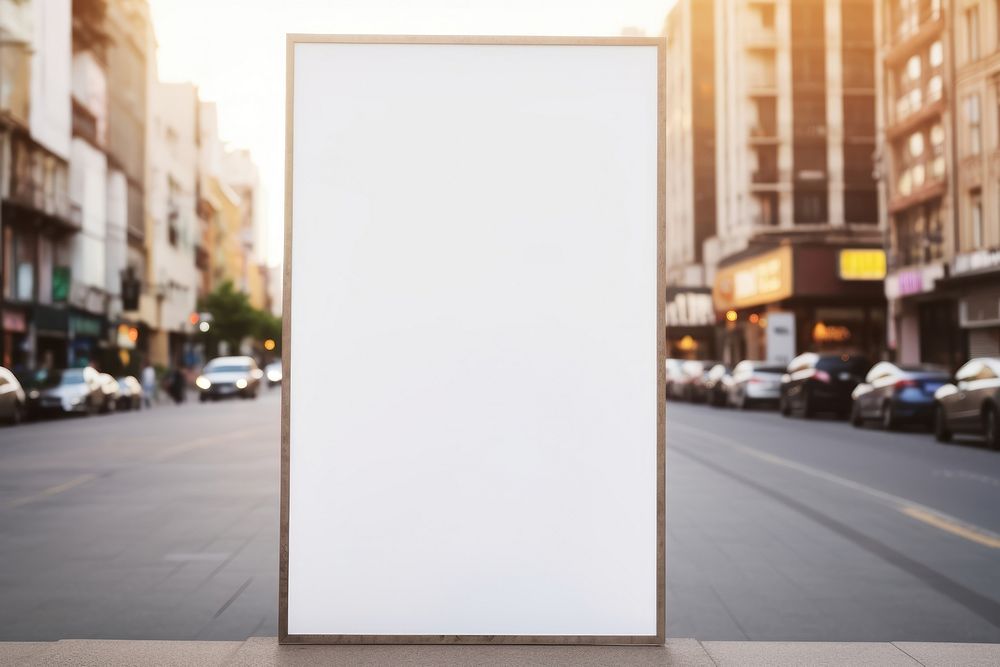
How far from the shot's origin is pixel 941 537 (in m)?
8.95

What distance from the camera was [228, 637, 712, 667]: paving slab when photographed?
165 inches

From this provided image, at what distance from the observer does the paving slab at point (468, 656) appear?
4191 millimetres

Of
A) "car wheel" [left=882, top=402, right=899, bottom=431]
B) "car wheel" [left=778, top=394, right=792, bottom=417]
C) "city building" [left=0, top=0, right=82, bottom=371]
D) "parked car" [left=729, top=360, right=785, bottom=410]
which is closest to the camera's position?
"car wheel" [left=882, top=402, right=899, bottom=431]

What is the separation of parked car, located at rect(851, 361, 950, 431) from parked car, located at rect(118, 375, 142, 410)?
24.4 meters

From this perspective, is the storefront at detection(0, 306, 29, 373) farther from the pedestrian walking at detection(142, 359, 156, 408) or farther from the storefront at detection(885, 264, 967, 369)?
the storefront at detection(885, 264, 967, 369)

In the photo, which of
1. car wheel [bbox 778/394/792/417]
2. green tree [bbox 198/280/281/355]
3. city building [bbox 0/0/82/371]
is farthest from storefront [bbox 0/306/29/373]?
green tree [bbox 198/280/281/355]

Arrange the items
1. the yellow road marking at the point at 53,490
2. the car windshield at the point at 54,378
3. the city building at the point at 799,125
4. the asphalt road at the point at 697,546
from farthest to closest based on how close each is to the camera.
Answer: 1. the city building at the point at 799,125
2. the car windshield at the point at 54,378
3. the yellow road marking at the point at 53,490
4. the asphalt road at the point at 697,546

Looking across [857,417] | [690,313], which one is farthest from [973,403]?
[690,313]

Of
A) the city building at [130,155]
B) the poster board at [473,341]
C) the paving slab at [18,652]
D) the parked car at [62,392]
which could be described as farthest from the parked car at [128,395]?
the poster board at [473,341]

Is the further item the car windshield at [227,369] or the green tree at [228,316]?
the green tree at [228,316]

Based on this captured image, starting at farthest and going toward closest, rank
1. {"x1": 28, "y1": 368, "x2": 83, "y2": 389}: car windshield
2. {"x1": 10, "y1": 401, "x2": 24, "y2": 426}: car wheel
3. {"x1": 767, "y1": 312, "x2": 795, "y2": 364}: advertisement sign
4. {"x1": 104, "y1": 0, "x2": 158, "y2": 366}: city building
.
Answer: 1. {"x1": 104, "y1": 0, "x2": 158, "y2": 366}: city building
2. {"x1": 767, "y1": 312, "x2": 795, "y2": 364}: advertisement sign
3. {"x1": 28, "y1": 368, "x2": 83, "y2": 389}: car windshield
4. {"x1": 10, "y1": 401, "x2": 24, "y2": 426}: car wheel

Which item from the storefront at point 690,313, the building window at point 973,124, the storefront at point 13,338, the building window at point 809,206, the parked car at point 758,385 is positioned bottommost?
the parked car at point 758,385

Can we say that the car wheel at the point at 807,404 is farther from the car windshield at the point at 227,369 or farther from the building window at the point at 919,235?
the car windshield at the point at 227,369

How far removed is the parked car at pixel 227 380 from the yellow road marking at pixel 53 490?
115 ft
